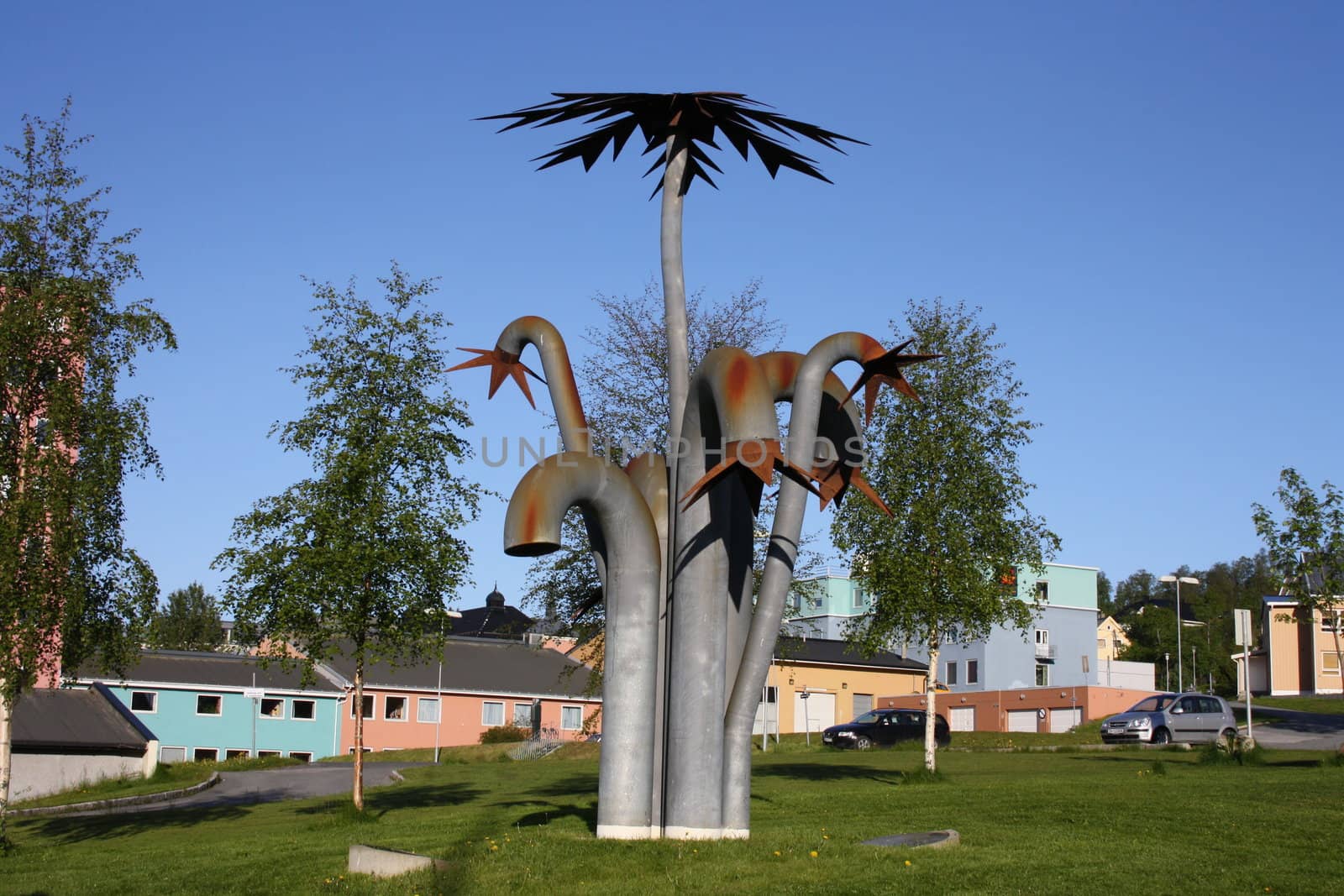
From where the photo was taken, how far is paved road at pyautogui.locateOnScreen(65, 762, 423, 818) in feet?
90.3

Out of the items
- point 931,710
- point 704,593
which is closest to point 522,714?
point 931,710

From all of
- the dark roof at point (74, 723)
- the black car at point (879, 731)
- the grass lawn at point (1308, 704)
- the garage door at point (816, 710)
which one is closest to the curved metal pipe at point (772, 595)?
the dark roof at point (74, 723)

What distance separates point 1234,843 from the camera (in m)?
12.6

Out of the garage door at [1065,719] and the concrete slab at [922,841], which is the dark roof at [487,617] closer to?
the garage door at [1065,719]

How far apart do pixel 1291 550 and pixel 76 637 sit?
78.7 feet

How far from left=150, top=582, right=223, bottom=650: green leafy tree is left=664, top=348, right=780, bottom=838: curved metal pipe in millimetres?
84198

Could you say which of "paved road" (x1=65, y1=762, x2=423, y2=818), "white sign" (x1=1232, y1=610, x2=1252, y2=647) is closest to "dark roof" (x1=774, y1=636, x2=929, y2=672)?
"paved road" (x1=65, y1=762, x2=423, y2=818)

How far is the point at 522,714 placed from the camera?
5844 centimetres

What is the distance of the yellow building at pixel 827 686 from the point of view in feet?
188

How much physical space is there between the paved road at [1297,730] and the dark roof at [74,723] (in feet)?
94.5

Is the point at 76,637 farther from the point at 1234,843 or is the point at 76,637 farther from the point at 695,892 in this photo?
the point at 1234,843

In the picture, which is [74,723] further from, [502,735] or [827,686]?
[827,686]

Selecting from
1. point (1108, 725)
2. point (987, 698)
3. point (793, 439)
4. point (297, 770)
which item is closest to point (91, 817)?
point (297, 770)

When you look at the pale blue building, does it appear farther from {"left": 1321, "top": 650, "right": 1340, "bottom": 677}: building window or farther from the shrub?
the shrub
